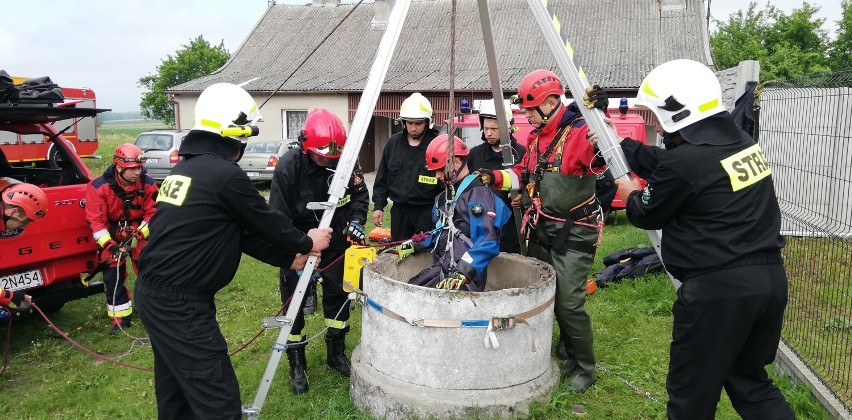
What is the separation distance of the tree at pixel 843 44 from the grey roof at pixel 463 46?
16.0 m

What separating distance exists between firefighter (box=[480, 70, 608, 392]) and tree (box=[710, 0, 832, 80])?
30.3 metres

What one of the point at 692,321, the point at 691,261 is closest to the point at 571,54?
the point at 691,261

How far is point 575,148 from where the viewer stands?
14.3ft

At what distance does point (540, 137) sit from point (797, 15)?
128ft

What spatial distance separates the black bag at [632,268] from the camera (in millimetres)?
7129

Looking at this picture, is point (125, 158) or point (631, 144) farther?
point (125, 158)

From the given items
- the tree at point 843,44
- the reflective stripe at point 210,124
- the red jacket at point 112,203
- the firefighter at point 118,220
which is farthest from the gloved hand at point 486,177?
the tree at point 843,44

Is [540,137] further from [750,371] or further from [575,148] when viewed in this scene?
[750,371]

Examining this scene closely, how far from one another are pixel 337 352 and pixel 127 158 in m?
2.95

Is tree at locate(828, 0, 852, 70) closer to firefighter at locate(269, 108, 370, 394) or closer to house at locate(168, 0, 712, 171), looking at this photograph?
house at locate(168, 0, 712, 171)

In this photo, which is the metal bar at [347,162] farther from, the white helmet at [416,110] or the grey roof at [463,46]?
the grey roof at [463,46]

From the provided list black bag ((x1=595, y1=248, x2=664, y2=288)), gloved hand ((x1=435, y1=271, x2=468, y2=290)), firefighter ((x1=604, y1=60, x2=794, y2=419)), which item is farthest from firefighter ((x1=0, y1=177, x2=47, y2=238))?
black bag ((x1=595, y1=248, x2=664, y2=288))

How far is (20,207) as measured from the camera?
15.4 ft

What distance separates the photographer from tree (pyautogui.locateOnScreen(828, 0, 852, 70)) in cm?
3378
